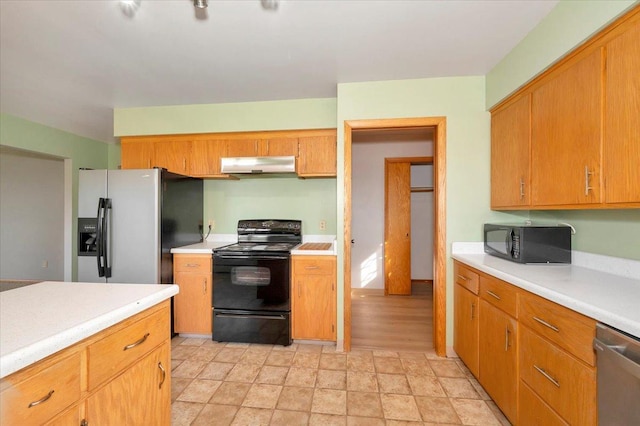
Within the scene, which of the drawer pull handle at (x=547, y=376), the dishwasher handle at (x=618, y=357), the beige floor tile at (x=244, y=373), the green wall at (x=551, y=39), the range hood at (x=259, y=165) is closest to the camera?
the dishwasher handle at (x=618, y=357)

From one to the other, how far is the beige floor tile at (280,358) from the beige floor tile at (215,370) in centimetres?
32

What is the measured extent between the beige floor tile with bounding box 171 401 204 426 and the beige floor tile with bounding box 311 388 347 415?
2.52 ft

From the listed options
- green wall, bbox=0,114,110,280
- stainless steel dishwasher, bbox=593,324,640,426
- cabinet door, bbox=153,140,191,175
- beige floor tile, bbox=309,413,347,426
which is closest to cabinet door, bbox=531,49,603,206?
stainless steel dishwasher, bbox=593,324,640,426

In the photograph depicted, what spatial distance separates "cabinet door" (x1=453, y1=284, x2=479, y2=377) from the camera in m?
1.99

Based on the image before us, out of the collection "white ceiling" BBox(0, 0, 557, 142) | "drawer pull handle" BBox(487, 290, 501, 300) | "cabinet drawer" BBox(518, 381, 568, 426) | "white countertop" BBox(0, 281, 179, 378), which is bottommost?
"cabinet drawer" BBox(518, 381, 568, 426)

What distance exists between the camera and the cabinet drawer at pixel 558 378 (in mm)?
1053

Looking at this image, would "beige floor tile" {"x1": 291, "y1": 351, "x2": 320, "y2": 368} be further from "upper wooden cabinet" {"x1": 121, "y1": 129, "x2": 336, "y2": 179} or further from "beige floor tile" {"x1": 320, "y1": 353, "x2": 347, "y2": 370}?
"upper wooden cabinet" {"x1": 121, "y1": 129, "x2": 336, "y2": 179}

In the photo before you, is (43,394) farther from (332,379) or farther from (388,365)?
(388,365)

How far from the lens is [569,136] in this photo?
1527 millimetres

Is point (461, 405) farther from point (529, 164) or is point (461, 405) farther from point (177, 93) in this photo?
point (177, 93)

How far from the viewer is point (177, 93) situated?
2719mm

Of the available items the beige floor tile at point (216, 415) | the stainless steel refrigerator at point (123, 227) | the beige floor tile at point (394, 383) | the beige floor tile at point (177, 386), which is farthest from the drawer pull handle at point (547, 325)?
the stainless steel refrigerator at point (123, 227)

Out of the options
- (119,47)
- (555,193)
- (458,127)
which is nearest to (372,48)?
(458,127)

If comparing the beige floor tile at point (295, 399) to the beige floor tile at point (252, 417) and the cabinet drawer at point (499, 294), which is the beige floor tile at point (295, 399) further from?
the cabinet drawer at point (499, 294)
